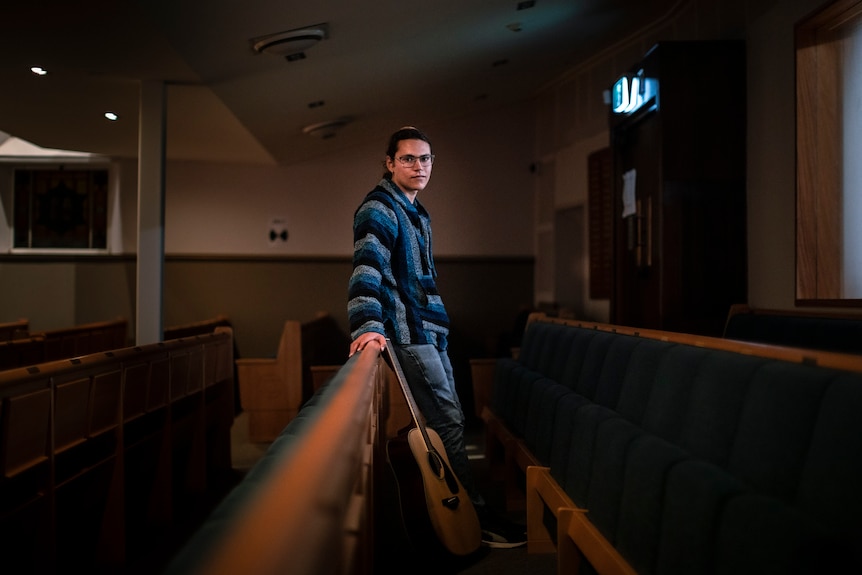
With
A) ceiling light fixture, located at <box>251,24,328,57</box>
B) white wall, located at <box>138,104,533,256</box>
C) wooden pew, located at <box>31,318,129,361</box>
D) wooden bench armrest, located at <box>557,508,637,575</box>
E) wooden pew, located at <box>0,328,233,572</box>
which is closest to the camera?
wooden bench armrest, located at <box>557,508,637,575</box>

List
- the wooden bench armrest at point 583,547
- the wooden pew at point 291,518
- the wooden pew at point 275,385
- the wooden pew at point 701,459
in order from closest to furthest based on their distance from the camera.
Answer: the wooden pew at point 291,518 → the wooden pew at point 701,459 → the wooden bench armrest at point 583,547 → the wooden pew at point 275,385

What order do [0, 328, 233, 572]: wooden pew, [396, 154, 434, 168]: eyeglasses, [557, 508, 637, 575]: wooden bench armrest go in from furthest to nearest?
1. [396, 154, 434, 168]: eyeglasses
2. [0, 328, 233, 572]: wooden pew
3. [557, 508, 637, 575]: wooden bench armrest

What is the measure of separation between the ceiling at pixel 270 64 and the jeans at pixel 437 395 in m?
2.05

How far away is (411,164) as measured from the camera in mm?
2709

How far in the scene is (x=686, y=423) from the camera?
1704 millimetres

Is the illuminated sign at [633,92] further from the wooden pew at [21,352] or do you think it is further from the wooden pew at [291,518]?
the wooden pew at [291,518]

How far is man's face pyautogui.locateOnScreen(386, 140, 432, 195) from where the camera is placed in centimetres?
271

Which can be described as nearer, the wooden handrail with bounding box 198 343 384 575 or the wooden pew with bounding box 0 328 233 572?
the wooden handrail with bounding box 198 343 384 575

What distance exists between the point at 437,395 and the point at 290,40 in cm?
253

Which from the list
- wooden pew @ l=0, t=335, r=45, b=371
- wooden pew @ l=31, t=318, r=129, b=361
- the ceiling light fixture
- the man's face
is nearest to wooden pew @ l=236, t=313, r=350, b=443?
wooden pew @ l=31, t=318, r=129, b=361

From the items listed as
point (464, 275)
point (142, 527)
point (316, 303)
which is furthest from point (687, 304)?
point (316, 303)

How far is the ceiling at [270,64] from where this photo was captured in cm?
389

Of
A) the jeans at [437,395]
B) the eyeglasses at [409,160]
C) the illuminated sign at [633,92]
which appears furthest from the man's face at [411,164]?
the illuminated sign at [633,92]

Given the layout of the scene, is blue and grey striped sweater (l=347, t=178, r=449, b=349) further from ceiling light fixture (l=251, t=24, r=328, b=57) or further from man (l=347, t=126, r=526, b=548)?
ceiling light fixture (l=251, t=24, r=328, b=57)
